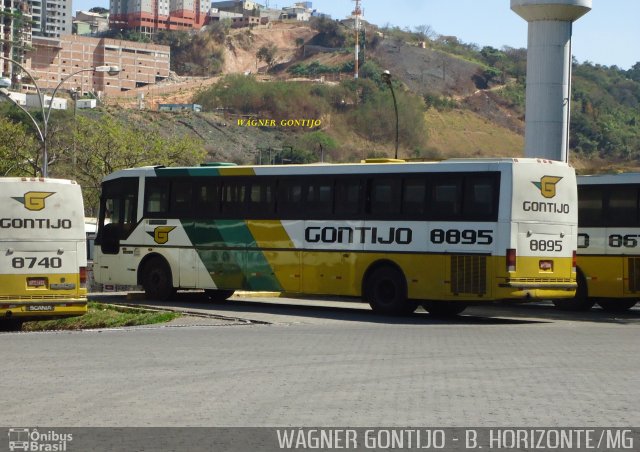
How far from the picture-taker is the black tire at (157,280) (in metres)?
30.4

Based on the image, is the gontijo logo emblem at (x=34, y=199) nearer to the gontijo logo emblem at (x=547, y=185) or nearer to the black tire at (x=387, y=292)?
the black tire at (x=387, y=292)

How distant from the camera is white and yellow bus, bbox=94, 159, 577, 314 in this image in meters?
24.9

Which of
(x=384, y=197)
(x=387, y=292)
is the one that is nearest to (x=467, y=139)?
(x=384, y=197)

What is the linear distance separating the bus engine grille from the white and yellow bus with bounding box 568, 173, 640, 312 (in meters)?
4.66

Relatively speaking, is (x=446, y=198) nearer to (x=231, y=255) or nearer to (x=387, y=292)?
(x=387, y=292)

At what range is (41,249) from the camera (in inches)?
888

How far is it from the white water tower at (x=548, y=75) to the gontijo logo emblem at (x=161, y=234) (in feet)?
76.6

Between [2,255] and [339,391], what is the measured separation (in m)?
11.4

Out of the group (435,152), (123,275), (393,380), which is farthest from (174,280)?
(435,152)

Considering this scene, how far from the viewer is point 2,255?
877 inches

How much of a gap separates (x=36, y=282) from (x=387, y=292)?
751 cm

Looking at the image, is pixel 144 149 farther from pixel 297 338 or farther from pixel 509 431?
pixel 509 431

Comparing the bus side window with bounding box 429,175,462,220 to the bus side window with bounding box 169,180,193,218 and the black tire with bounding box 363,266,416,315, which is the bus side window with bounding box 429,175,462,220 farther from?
the bus side window with bounding box 169,180,193,218

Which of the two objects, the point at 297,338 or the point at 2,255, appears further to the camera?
the point at 2,255
